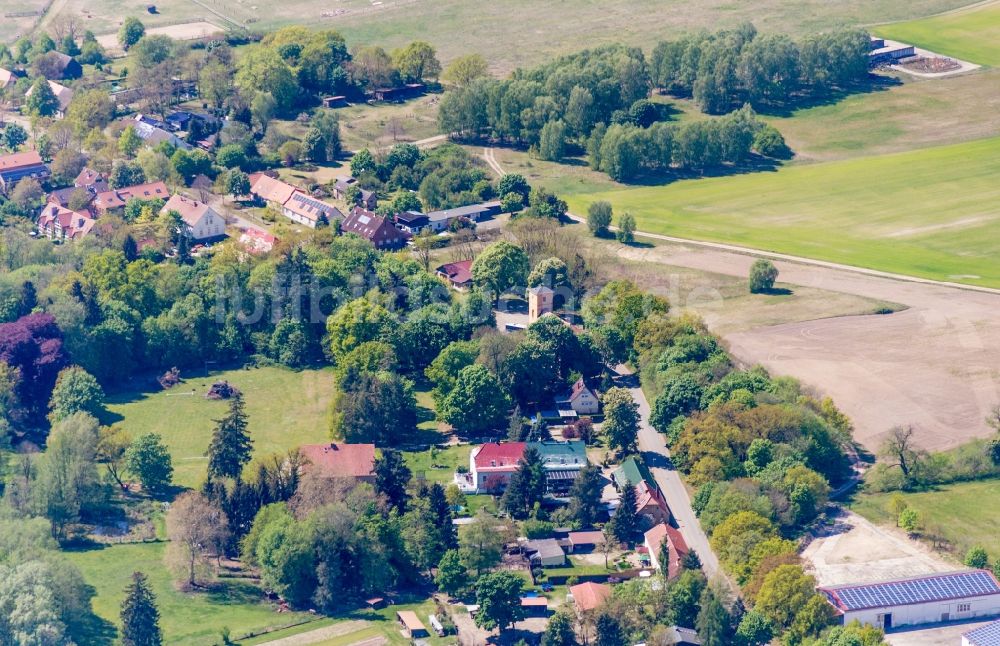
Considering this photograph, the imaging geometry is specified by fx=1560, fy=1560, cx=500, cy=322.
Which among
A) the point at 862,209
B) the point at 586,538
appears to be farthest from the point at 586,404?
the point at 862,209

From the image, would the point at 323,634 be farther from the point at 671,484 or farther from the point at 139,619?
the point at 671,484

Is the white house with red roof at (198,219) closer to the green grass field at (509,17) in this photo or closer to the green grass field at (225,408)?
the green grass field at (225,408)

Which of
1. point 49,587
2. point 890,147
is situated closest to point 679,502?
point 49,587

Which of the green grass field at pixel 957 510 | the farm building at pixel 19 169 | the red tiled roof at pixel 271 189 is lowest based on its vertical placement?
the green grass field at pixel 957 510

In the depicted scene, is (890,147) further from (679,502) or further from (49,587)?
(49,587)

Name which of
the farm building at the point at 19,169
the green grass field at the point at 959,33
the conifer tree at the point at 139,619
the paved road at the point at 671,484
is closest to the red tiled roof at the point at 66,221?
the farm building at the point at 19,169

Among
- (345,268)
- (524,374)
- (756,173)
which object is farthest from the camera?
(756,173)
